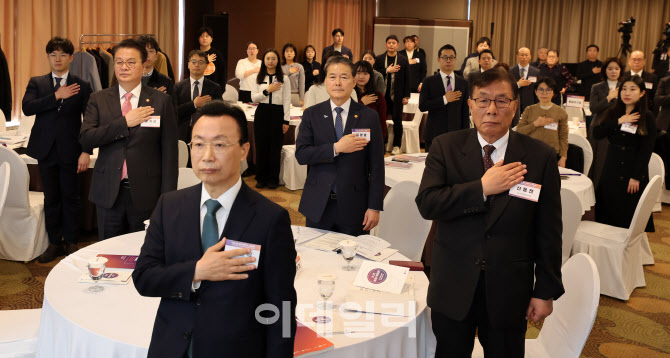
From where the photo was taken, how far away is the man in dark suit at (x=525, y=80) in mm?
8422

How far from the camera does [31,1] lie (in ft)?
26.1

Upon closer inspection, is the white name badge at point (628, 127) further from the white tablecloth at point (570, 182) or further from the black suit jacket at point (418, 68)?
the black suit jacket at point (418, 68)

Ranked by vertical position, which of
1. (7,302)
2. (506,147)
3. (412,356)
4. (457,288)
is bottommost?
(7,302)

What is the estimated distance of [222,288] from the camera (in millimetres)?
1672

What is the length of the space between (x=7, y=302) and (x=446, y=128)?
13.1 feet

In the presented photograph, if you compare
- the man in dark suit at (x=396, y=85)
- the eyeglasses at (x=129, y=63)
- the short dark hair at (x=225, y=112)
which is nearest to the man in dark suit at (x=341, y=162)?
the eyeglasses at (x=129, y=63)

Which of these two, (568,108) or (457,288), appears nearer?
(457,288)

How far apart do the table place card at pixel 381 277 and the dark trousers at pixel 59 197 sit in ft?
9.37

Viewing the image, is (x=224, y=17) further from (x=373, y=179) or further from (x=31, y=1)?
(x=373, y=179)

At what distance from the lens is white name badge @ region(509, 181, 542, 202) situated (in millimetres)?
2180

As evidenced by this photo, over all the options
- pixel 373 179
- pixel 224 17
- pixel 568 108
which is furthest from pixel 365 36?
pixel 373 179

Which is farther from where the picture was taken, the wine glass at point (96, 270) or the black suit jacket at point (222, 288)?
the wine glass at point (96, 270)

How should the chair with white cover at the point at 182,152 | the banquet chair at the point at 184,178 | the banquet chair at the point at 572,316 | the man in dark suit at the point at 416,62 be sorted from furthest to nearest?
the man in dark suit at the point at 416,62 < the chair with white cover at the point at 182,152 < the banquet chair at the point at 184,178 < the banquet chair at the point at 572,316

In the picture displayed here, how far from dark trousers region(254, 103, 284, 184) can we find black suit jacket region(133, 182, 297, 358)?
17.6 ft
